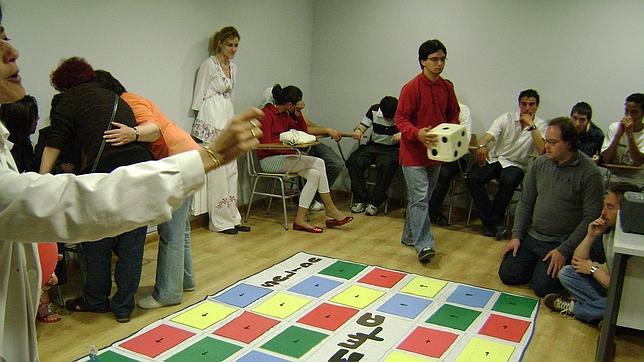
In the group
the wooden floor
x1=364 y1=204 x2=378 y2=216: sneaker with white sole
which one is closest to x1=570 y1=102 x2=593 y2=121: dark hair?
the wooden floor

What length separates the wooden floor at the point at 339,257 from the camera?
2686 millimetres

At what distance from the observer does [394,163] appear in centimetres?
521

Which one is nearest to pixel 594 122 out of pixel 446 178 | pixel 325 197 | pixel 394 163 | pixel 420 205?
pixel 446 178

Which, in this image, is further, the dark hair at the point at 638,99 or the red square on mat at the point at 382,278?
the dark hair at the point at 638,99

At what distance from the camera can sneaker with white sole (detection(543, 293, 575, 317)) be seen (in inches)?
122

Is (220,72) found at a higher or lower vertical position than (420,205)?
higher

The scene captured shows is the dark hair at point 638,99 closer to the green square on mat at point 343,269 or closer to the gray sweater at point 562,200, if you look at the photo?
the gray sweater at point 562,200

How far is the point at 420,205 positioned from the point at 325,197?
1.03m

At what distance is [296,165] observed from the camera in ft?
15.3

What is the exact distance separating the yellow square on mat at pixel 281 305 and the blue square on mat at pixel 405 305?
45 cm

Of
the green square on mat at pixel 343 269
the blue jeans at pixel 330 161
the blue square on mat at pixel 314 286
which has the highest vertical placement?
the blue jeans at pixel 330 161

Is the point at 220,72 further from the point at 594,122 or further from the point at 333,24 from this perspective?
the point at 594,122

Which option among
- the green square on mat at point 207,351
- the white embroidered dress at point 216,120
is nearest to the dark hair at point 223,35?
the white embroidered dress at point 216,120

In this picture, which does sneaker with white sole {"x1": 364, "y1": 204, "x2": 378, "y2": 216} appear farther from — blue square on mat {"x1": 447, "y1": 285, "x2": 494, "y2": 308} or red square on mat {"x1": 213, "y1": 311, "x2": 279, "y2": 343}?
red square on mat {"x1": 213, "y1": 311, "x2": 279, "y2": 343}
